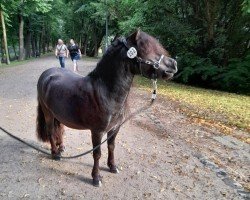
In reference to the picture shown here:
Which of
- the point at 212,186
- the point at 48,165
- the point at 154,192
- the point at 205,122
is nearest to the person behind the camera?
the point at 154,192

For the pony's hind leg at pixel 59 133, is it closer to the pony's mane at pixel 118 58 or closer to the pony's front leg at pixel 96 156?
the pony's front leg at pixel 96 156

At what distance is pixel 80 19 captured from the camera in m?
55.9

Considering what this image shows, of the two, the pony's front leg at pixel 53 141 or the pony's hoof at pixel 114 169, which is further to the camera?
the pony's front leg at pixel 53 141

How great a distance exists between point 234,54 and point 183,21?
3.84 meters

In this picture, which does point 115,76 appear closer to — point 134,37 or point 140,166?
point 134,37

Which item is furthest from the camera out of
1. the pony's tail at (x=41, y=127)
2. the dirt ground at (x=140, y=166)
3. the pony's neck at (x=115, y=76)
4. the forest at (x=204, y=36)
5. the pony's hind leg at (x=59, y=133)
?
the forest at (x=204, y=36)

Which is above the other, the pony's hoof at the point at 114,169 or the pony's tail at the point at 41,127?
the pony's tail at the point at 41,127

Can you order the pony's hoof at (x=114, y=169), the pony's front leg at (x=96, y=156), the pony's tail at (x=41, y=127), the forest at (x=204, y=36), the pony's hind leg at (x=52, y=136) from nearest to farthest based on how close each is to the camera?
the pony's front leg at (x=96, y=156) → the pony's hoof at (x=114, y=169) → the pony's hind leg at (x=52, y=136) → the pony's tail at (x=41, y=127) → the forest at (x=204, y=36)

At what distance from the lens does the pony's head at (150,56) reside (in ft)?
14.9

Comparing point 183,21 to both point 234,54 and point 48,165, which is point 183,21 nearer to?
point 234,54

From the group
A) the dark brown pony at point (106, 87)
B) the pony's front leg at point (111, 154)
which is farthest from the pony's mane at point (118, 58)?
the pony's front leg at point (111, 154)

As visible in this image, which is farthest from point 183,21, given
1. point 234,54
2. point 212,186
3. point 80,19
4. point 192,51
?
point 80,19

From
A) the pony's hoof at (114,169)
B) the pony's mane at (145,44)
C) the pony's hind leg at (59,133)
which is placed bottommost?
the pony's hoof at (114,169)

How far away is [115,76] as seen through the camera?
486 cm
